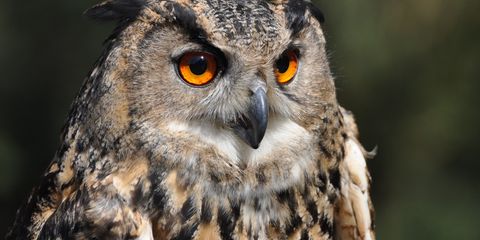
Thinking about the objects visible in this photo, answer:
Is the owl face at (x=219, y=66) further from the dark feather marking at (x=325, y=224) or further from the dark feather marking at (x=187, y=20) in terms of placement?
the dark feather marking at (x=325, y=224)

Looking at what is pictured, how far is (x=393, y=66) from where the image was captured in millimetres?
4992

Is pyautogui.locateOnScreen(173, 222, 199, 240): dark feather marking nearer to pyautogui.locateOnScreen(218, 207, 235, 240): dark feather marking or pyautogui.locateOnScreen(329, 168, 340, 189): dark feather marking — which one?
pyautogui.locateOnScreen(218, 207, 235, 240): dark feather marking

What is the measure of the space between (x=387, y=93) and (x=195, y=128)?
334 centimetres

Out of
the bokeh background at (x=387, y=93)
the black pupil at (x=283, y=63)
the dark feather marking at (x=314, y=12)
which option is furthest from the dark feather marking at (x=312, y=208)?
the bokeh background at (x=387, y=93)

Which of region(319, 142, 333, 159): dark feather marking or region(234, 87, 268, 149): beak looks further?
region(319, 142, 333, 159): dark feather marking

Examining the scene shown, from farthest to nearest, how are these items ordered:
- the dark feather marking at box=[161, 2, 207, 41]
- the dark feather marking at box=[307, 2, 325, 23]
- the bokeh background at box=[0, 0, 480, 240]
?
the bokeh background at box=[0, 0, 480, 240] → the dark feather marking at box=[307, 2, 325, 23] → the dark feather marking at box=[161, 2, 207, 41]

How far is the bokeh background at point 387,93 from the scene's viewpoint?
4.67m

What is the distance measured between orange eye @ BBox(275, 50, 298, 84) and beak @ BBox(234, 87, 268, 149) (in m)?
0.09

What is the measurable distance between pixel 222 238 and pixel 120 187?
281mm

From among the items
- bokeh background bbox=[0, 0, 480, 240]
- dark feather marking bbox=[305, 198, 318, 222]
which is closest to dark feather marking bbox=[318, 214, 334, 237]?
dark feather marking bbox=[305, 198, 318, 222]

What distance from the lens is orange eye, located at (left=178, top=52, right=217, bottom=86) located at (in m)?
1.85

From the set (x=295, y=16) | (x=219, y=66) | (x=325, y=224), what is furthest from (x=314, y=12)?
(x=325, y=224)

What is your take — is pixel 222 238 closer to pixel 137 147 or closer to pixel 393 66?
pixel 137 147

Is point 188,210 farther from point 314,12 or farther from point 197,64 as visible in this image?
point 314,12
